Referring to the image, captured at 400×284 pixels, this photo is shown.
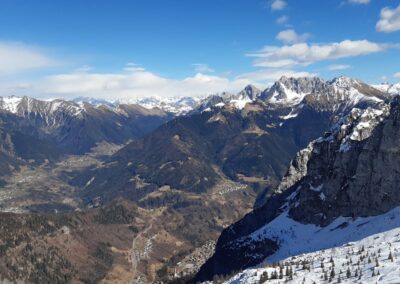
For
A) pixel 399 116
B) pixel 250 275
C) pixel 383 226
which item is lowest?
pixel 383 226

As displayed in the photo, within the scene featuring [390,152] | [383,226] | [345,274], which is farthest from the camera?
[390,152]

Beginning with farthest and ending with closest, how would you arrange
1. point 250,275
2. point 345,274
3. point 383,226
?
1. point 383,226
2. point 250,275
3. point 345,274

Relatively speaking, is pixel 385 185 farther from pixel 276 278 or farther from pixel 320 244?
pixel 276 278

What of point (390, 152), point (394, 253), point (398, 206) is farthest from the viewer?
point (390, 152)

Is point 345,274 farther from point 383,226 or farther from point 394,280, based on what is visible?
point 383,226

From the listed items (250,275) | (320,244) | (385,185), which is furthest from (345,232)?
(250,275)

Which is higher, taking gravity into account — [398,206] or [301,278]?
[301,278]

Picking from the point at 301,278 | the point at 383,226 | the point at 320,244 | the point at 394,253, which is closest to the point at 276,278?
the point at 301,278

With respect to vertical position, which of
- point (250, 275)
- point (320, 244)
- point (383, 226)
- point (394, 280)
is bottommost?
point (320, 244)

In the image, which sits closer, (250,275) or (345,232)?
(250,275)
